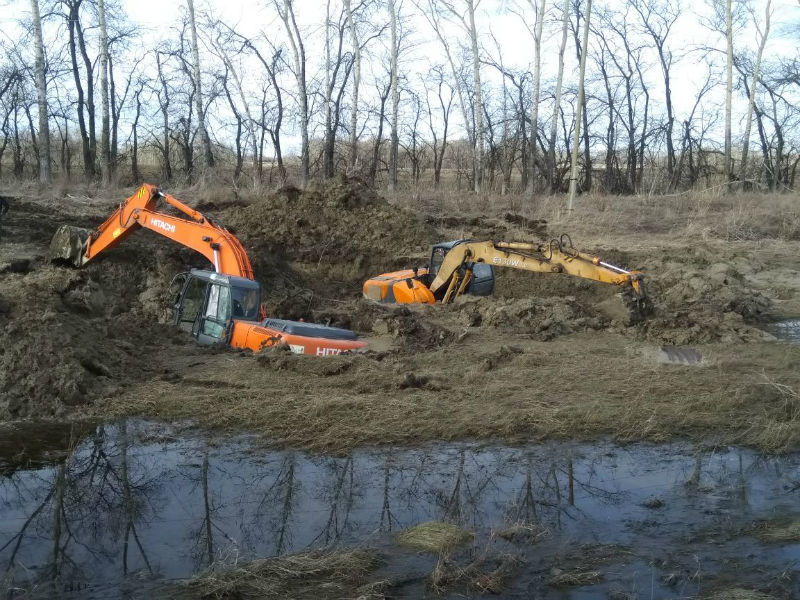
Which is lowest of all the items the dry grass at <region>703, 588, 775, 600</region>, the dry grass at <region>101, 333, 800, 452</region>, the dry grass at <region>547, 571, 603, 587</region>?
the dry grass at <region>547, 571, 603, 587</region>

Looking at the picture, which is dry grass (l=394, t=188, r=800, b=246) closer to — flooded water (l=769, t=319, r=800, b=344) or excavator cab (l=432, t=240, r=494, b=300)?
excavator cab (l=432, t=240, r=494, b=300)

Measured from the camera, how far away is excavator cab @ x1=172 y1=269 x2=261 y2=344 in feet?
37.4

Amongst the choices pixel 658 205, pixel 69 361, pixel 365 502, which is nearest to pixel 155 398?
pixel 69 361

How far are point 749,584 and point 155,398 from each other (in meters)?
6.39

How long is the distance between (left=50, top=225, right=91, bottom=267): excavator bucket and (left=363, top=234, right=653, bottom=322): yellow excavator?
18.1ft

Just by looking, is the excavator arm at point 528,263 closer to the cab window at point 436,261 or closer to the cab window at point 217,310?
the cab window at point 436,261

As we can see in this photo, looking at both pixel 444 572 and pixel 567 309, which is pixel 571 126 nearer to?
pixel 567 309

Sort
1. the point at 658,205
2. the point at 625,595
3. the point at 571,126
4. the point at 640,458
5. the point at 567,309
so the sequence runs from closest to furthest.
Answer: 1. the point at 625,595
2. the point at 640,458
3. the point at 567,309
4. the point at 658,205
5. the point at 571,126

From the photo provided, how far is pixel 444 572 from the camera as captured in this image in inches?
199

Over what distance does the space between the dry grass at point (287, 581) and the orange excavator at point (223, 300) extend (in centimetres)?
560

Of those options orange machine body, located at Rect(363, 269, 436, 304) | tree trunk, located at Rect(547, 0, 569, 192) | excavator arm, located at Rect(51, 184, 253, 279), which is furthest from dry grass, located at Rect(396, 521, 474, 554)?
tree trunk, located at Rect(547, 0, 569, 192)

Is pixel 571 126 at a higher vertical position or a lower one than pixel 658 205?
higher

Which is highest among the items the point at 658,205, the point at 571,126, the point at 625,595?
the point at 571,126

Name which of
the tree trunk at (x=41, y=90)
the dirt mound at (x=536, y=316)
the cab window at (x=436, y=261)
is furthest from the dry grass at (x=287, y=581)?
the tree trunk at (x=41, y=90)
